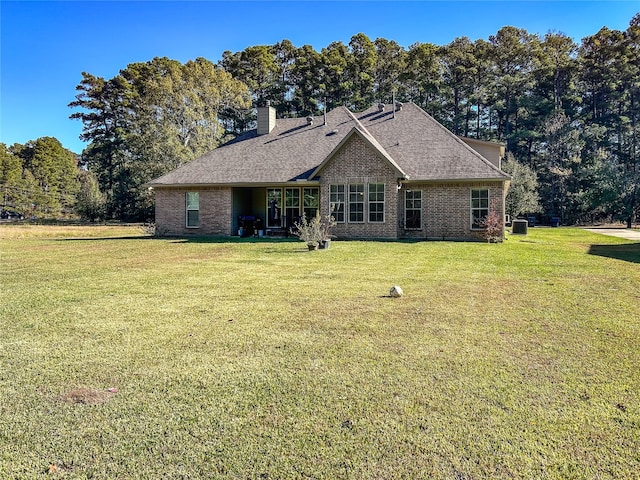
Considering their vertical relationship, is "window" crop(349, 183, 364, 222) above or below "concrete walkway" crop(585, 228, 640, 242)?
above

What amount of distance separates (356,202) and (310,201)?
8.63 ft

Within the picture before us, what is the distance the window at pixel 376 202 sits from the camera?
1784 centimetres

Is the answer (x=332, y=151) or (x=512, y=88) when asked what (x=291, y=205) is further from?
(x=512, y=88)

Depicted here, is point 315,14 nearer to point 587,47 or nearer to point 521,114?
point 521,114

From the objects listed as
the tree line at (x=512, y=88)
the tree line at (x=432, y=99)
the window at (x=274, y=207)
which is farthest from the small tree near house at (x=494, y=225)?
the tree line at (x=512, y=88)

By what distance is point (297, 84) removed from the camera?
5091 centimetres

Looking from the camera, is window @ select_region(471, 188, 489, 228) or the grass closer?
the grass

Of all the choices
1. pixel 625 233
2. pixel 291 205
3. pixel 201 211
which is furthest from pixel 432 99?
pixel 201 211

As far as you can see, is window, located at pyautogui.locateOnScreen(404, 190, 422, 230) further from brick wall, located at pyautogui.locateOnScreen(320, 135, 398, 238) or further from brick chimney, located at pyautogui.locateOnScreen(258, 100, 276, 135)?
brick chimney, located at pyautogui.locateOnScreen(258, 100, 276, 135)

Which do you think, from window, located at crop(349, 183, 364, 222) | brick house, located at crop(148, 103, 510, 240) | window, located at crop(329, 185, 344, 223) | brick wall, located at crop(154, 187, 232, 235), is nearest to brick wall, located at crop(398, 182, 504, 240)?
brick house, located at crop(148, 103, 510, 240)

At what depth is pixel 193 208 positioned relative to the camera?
2084 cm

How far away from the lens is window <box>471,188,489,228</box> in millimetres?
17328

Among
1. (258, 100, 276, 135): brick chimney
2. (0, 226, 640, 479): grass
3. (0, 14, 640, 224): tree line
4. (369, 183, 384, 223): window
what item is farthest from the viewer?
(0, 14, 640, 224): tree line

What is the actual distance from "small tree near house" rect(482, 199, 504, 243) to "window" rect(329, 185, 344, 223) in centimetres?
590
